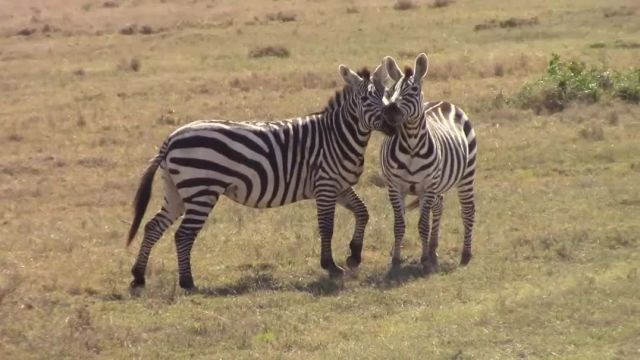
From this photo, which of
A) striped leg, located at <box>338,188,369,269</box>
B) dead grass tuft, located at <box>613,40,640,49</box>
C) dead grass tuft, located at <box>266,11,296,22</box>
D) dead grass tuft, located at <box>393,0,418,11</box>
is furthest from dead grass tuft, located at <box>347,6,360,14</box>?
striped leg, located at <box>338,188,369,269</box>

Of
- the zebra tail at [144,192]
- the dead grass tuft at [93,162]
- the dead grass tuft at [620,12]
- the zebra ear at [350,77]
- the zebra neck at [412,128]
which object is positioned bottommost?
the dead grass tuft at [93,162]

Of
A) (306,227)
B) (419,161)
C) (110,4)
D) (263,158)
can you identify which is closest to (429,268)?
(419,161)

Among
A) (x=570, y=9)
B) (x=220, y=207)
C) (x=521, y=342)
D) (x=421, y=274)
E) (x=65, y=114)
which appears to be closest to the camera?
(x=521, y=342)

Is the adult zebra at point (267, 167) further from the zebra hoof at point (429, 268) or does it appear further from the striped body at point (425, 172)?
the zebra hoof at point (429, 268)

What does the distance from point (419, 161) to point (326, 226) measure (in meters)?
1.06

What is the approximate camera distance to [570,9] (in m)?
32.7

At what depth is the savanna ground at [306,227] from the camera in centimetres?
811

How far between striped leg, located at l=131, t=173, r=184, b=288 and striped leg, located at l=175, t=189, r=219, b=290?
0.89 ft

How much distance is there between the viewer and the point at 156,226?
1034 centimetres

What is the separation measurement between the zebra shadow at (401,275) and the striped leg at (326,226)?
1.33ft

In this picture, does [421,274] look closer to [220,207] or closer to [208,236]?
[208,236]

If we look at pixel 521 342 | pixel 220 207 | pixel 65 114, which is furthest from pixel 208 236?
pixel 65 114

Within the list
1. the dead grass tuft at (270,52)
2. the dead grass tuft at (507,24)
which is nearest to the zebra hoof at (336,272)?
the dead grass tuft at (270,52)

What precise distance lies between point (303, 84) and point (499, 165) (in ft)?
25.4
